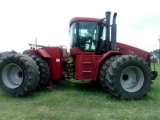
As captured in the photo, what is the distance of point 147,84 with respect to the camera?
6656 millimetres

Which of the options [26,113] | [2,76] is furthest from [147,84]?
[2,76]

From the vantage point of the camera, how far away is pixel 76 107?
18.7 feet

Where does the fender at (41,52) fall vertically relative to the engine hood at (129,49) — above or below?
below

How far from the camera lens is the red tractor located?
6.51 meters

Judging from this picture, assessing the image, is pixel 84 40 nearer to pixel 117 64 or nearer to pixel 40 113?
pixel 117 64

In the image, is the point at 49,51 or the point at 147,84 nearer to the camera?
the point at 147,84

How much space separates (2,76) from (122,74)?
3613 millimetres

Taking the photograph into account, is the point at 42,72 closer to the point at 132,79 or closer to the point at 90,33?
the point at 90,33

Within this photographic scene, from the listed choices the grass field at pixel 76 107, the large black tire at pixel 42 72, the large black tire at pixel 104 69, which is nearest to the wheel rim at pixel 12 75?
the grass field at pixel 76 107

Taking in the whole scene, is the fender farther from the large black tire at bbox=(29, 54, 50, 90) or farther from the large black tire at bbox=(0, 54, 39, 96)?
the large black tire at bbox=(0, 54, 39, 96)

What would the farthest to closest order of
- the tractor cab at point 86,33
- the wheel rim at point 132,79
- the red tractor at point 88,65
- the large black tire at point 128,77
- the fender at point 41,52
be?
the tractor cab at point 86,33 < the fender at point 41,52 < the wheel rim at point 132,79 < the red tractor at point 88,65 < the large black tire at point 128,77

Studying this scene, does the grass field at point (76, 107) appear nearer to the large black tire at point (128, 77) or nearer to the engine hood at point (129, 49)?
the large black tire at point (128, 77)

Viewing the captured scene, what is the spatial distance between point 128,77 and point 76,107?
6.78ft

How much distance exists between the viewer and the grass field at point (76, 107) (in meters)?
4.91
